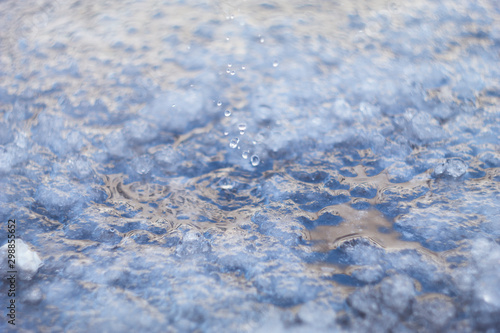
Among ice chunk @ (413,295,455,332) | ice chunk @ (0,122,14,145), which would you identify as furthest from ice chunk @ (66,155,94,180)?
ice chunk @ (413,295,455,332)

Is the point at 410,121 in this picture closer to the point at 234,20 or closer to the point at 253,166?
the point at 253,166

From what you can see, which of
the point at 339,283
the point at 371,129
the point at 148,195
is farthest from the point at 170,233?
the point at 371,129

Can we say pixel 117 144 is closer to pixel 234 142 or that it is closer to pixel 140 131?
pixel 140 131

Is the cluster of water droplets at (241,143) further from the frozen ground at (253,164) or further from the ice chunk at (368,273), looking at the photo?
the ice chunk at (368,273)


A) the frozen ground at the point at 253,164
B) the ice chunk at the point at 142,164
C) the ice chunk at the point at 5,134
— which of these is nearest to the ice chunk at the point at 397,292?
Result: the frozen ground at the point at 253,164

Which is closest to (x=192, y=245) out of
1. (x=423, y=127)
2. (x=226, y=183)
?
(x=226, y=183)

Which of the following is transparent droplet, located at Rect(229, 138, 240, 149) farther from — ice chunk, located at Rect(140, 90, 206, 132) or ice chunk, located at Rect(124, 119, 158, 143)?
ice chunk, located at Rect(124, 119, 158, 143)
